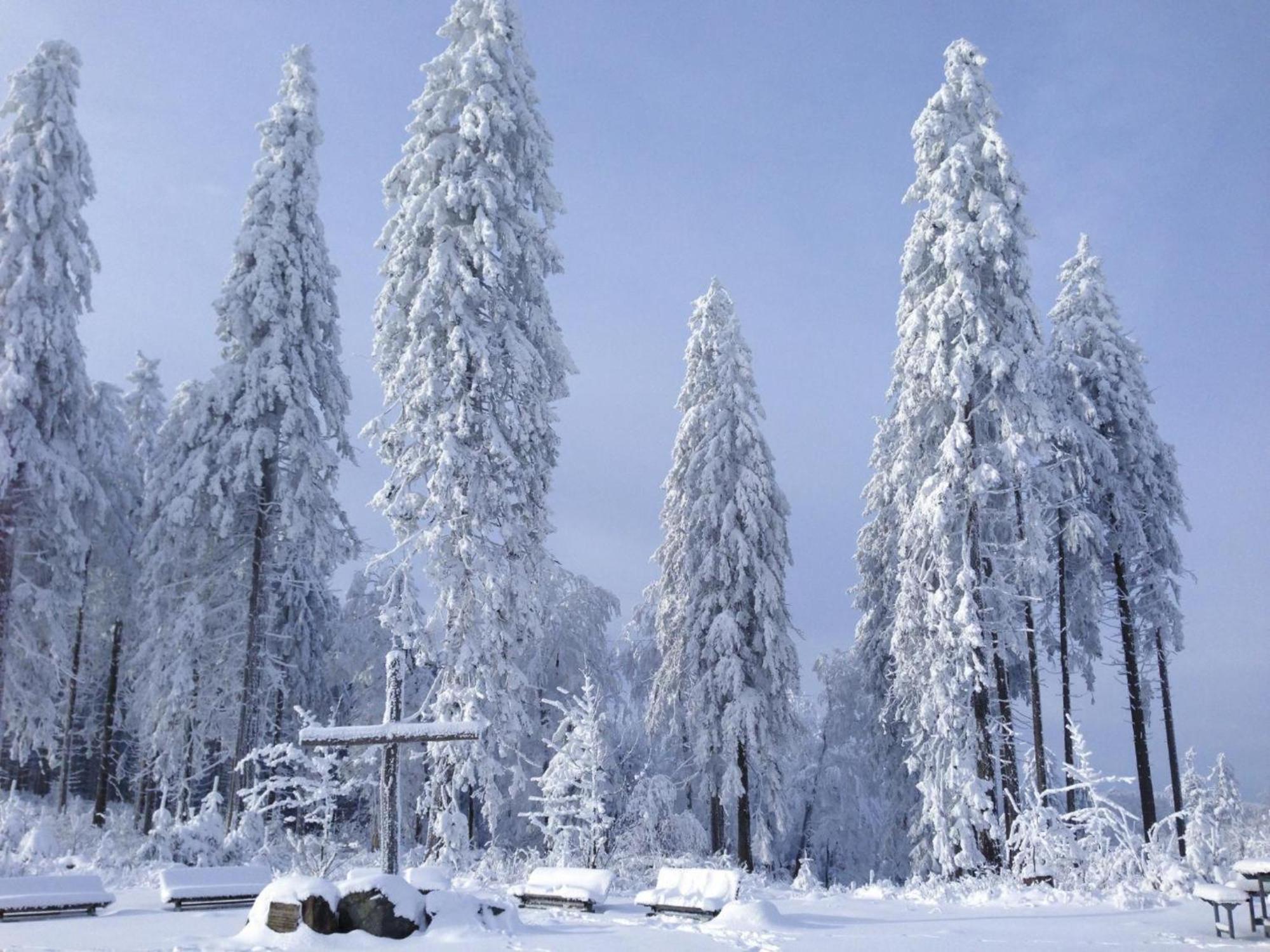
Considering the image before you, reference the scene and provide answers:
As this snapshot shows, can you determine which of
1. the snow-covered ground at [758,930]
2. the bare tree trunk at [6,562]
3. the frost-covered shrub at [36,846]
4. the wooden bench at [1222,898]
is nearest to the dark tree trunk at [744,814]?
the snow-covered ground at [758,930]

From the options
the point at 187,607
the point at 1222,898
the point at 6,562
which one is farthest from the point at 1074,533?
the point at 6,562

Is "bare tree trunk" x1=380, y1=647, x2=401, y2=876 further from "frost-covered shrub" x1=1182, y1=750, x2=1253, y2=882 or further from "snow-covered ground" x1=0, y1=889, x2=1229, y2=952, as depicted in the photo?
"frost-covered shrub" x1=1182, y1=750, x2=1253, y2=882

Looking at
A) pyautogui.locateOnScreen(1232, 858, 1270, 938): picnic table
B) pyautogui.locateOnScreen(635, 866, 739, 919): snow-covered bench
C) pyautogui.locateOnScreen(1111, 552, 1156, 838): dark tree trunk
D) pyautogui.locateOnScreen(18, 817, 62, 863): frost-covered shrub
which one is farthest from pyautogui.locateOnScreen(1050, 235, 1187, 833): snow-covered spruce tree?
pyautogui.locateOnScreen(18, 817, 62, 863): frost-covered shrub

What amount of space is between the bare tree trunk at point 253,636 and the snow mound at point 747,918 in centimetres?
1216

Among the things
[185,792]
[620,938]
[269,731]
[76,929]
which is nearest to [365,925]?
[620,938]

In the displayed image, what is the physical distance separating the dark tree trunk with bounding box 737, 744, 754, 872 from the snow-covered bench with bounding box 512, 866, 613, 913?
35.3 feet

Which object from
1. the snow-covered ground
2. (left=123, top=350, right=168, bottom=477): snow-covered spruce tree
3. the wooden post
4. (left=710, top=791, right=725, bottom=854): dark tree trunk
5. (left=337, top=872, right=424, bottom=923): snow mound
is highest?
(left=123, top=350, right=168, bottom=477): snow-covered spruce tree

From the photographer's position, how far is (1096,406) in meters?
25.4

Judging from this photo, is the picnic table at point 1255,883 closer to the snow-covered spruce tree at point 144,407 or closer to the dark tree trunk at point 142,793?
the dark tree trunk at point 142,793

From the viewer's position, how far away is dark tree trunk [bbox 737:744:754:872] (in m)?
24.2

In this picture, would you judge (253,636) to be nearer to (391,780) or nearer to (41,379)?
(41,379)

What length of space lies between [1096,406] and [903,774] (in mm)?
11703

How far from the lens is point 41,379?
72.1 ft

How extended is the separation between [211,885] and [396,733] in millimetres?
4162
